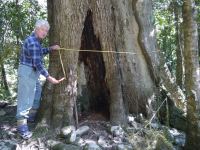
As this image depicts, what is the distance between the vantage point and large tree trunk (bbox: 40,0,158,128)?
6824 millimetres

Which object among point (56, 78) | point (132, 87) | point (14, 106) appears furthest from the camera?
point (14, 106)

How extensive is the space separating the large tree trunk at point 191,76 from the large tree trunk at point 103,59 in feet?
4.25

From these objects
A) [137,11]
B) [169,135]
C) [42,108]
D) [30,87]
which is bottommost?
[169,135]

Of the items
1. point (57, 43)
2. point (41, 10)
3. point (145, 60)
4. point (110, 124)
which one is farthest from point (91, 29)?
point (41, 10)

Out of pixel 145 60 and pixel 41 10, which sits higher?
pixel 41 10

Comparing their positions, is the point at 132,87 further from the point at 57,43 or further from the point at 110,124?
the point at 57,43

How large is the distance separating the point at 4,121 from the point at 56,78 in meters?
1.32

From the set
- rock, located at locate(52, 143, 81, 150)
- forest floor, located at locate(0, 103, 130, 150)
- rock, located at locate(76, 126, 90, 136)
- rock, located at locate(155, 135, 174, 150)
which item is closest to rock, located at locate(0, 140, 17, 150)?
forest floor, located at locate(0, 103, 130, 150)

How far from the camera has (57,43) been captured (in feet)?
22.8

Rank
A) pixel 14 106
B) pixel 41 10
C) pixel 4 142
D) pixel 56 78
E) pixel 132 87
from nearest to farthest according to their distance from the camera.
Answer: pixel 4 142 → pixel 56 78 → pixel 132 87 → pixel 14 106 → pixel 41 10

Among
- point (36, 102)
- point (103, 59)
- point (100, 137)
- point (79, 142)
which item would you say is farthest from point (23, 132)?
point (103, 59)

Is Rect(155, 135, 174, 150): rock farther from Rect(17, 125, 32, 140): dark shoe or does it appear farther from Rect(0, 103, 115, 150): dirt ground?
Rect(17, 125, 32, 140): dark shoe

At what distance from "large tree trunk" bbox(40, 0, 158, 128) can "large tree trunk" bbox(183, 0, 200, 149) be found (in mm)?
1296

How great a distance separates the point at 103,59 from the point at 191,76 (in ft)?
5.51
